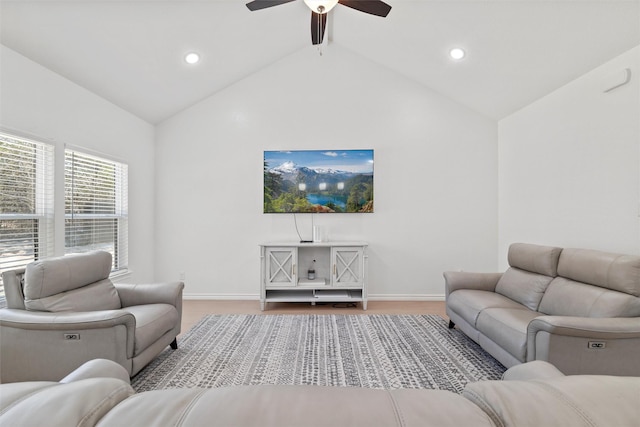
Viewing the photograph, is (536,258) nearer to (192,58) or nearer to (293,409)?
(293,409)

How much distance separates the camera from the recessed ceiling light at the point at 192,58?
3368 mm

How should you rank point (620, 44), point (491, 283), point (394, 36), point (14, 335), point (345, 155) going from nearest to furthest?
1. point (14, 335)
2. point (620, 44)
3. point (491, 283)
4. point (394, 36)
5. point (345, 155)

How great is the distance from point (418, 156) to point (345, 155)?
103cm

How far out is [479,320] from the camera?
8.23ft

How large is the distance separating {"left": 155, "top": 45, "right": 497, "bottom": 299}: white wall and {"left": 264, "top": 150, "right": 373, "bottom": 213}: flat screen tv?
13 centimetres

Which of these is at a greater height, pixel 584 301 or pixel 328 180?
pixel 328 180

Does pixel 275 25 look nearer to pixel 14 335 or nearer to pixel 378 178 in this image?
pixel 378 178

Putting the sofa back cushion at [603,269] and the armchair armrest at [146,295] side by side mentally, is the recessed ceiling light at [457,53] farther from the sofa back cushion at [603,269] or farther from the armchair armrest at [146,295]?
the armchair armrest at [146,295]

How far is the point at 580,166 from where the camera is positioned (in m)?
2.83

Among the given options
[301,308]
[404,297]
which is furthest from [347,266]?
[404,297]

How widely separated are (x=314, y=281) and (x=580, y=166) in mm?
3108

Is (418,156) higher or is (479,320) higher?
(418,156)

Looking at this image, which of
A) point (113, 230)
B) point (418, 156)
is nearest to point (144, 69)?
point (113, 230)

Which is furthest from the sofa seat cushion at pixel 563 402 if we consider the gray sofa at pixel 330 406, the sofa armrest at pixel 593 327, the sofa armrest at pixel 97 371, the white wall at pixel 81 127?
the white wall at pixel 81 127
